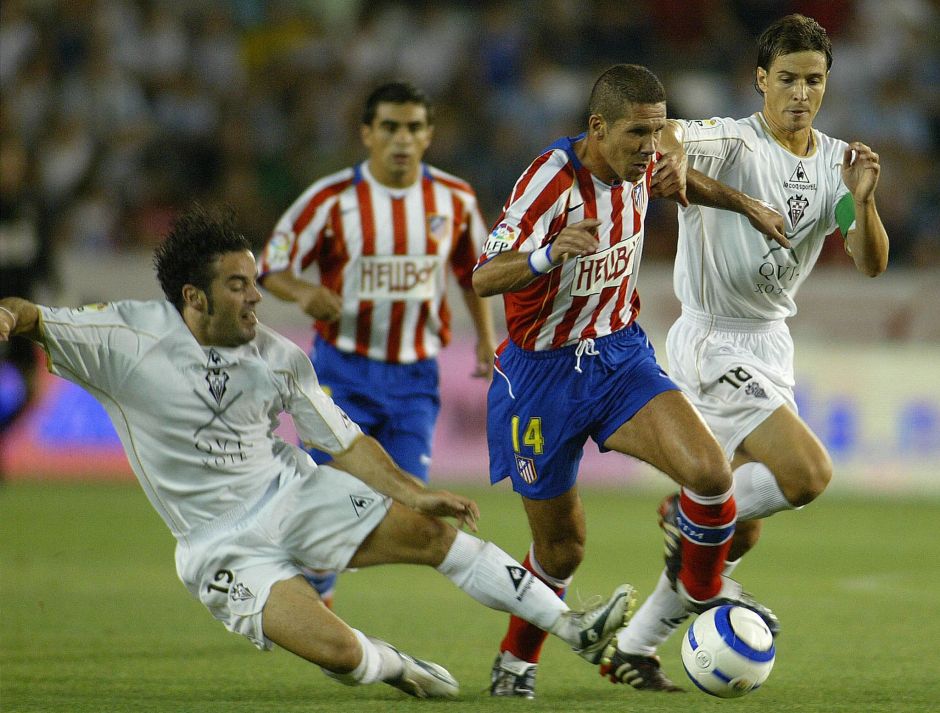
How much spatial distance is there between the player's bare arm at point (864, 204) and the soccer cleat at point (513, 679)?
6.46 feet

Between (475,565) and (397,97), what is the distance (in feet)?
9.67

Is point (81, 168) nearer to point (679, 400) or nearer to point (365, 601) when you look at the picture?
point (365, 601)

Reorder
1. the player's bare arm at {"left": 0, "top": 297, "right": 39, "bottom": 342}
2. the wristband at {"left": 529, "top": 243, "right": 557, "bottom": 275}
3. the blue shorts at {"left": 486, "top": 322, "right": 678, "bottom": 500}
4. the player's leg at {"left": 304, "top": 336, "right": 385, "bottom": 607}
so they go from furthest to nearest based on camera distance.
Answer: the player's leg at {"left": 304, "top": 336, "right": 385, "bottom": 607}
the blue shorts at {"left": 486, "top": 322, "right": 678, "bottom": 500}
the wristband at {"left": 529, "top": 243, "right": 557, "bottom": 275}
the player's bare arm at {"left": 0, "top": 297, "right": 39, "bottom": 342}

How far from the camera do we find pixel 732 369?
18.2 ft

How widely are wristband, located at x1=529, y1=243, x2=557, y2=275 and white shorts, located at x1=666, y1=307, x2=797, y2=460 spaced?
4.11ft

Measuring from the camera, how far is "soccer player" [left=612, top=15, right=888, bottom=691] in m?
5.34

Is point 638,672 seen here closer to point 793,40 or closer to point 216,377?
point 216,377

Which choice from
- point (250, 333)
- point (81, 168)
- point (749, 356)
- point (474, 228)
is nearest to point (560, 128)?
point (81, 168)

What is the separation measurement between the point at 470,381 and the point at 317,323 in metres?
5.28

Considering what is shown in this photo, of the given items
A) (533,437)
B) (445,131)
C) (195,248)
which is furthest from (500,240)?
(445,131)

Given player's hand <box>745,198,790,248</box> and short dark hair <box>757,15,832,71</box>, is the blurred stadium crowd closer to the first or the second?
short dark hair <box>757,15,832,71</box>

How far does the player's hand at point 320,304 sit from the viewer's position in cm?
650

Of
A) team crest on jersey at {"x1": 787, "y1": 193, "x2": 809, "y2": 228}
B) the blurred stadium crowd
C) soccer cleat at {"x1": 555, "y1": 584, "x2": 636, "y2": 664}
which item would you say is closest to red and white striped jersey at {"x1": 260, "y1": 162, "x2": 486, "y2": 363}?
team crest on jersey at {"x1": 787, "y1": 193, "x2": 809, "y2": 228}

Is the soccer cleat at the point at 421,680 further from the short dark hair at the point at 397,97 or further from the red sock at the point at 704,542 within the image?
the short dark hair at the point at 397,97
